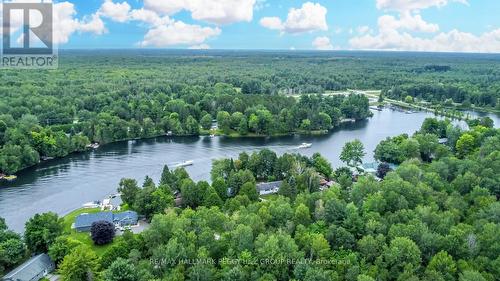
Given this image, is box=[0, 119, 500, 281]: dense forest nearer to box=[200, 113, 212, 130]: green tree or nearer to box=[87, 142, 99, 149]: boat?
box=[87, 142, 99, 149]: boat

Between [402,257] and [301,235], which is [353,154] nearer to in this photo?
[301,235]

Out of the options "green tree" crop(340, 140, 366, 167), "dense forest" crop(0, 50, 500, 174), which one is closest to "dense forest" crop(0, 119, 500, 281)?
"green tree" crop(340, 140, 366, 167)

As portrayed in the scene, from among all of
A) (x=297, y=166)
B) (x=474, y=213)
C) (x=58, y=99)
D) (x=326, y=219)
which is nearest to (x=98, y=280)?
(x=326, y=219)

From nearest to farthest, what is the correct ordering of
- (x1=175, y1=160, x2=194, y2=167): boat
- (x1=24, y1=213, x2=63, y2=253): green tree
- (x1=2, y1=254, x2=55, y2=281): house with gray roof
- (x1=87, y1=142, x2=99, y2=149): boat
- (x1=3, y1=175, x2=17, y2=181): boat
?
1. (x1=2, y1=254, x2=55, y2=281): house with gray roof
2. (x1=24, y1=213, x2=63, y2=253): green tree
3. (x1=3, y1=175, x2=17, y2=181): boat
4. (x1=175, y1=160, x2=194, y2=167): boat
5. (x1=87, y1=142, x2=99, y2=149): boat

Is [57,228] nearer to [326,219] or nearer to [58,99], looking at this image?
[326,219]

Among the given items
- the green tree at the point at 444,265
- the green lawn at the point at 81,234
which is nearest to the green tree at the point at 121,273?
the green lawn at the point at 81,234

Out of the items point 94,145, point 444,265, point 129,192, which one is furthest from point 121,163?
point 444,265
